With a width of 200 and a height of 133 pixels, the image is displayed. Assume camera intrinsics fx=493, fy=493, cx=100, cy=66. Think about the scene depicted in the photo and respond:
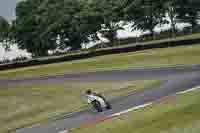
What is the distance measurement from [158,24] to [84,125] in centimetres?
6220

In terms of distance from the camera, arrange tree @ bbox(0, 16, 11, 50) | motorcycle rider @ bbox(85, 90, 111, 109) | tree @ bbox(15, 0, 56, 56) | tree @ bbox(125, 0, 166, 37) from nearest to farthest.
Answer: motorcycle rider @ bbox(85, 90, 111, 109) → tree @ bbox(125, 0, 166, 37) → tree @ bbox(15, 0, 56, 56) → tree @ bbox(0, 16, 11, 50)

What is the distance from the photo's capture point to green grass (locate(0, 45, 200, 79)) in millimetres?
39406

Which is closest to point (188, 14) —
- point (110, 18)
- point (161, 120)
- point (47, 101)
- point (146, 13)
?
point (146, 13)

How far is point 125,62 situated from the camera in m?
A: 44.8

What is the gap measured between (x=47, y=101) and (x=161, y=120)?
43.7 ft

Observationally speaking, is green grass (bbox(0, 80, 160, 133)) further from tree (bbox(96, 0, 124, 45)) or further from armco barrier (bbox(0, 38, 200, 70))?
tree (bbox(96, 0, 124, 45))

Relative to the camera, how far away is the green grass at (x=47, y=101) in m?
25.0

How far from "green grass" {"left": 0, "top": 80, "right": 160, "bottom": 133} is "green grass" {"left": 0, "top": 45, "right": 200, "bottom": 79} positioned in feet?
23.2

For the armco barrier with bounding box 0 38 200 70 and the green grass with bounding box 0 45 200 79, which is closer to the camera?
the green grass with bounding box 0 45 200 79

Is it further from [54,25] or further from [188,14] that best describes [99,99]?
[54,25]

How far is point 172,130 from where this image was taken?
1548 cm

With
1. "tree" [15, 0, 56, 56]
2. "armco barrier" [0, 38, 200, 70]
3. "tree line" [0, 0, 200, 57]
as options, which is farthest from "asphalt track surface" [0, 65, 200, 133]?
"tree" [15, 0, 56, 56]

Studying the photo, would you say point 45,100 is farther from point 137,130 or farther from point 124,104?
point 137,130

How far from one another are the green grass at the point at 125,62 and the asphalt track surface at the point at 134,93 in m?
2.71
